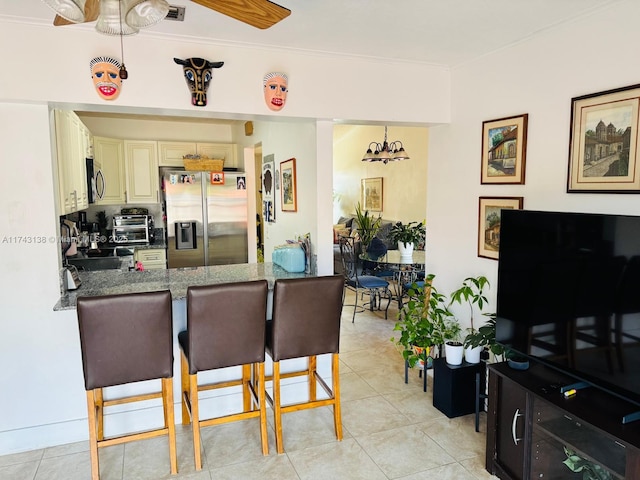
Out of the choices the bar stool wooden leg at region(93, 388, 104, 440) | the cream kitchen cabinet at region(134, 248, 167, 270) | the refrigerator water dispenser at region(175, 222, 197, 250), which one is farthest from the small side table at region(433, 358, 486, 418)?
the cream kitchen cabinet at region(134, 248, 167, 270)

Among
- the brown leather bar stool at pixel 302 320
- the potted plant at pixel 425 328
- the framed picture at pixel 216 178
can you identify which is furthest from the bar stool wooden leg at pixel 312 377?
the framed picture at pixel 216 178

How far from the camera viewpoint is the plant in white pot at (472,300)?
2791 millimetres

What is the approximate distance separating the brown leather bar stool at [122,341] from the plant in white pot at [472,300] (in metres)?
1.78

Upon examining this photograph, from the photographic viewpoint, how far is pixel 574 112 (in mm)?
2354

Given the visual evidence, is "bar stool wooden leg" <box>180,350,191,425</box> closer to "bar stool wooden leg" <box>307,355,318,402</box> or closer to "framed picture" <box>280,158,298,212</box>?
"bar stool wooden leg" <box>307,355,318,402</box>

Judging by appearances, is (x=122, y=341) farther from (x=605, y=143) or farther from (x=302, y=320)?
(x=605, y=143)

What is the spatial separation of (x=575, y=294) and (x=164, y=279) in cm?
243

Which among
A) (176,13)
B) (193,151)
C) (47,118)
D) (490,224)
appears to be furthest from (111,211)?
(490,224)

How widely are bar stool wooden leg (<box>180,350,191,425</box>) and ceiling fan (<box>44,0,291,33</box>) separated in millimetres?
1935

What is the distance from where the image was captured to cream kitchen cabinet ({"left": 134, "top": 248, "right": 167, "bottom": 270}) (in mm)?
5305

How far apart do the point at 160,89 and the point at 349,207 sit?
6.91 metres

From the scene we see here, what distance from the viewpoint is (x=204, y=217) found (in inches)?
215

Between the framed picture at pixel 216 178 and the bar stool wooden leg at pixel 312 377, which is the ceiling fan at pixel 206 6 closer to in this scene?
the bar stool wooden leg at pixel 312 377

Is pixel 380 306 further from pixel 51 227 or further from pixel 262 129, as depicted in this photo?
pixel 51 227
